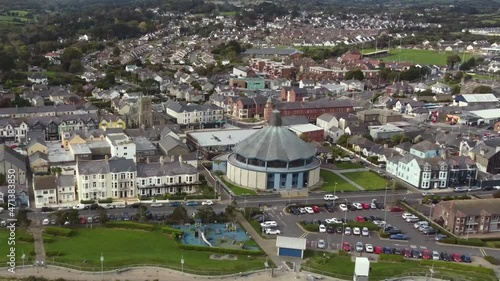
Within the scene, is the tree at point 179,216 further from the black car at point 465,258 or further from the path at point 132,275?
the black car at point 465,258

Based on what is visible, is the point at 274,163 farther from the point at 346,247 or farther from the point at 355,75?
the point at 355,75

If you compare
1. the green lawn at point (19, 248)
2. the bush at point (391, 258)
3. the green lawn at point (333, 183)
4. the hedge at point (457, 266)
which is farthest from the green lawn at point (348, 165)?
the green lawn at point (19, 248)

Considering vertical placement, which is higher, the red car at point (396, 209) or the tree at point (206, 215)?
the tree at point (206, 215)

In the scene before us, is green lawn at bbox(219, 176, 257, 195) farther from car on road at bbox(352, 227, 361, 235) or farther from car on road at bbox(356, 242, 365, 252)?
car on road at bbox(356, 242, 365, 252)

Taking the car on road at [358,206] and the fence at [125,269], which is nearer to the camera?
the fence at [125,269]

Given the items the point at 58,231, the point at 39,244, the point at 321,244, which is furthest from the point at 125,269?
the point at 321,244

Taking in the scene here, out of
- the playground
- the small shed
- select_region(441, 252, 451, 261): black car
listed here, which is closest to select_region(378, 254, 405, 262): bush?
select_region(441, 252, 451, 261): black car
